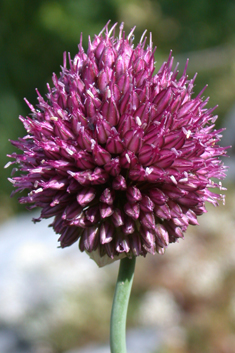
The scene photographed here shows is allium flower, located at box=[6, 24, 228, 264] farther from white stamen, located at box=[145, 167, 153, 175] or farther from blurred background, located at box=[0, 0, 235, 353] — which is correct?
blurred background, located at box=[0, 0, 235, 353]

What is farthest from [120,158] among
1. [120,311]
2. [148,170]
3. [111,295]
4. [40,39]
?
[40,39]

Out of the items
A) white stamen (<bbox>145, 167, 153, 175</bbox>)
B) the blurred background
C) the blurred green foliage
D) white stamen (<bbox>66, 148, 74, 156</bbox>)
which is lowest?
the blurred background

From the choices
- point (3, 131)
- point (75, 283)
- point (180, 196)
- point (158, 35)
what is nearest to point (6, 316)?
point (75, 283)

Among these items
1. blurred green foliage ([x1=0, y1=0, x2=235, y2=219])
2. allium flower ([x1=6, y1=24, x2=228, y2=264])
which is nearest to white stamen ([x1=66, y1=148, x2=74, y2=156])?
allium flower ([x1=6, y1=24, x2=228, y2=264])

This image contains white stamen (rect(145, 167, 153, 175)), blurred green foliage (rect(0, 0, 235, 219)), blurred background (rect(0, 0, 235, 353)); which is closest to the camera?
white stamen (rect(145, 167, 153, 175))

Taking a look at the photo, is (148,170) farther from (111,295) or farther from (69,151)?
(111,295)

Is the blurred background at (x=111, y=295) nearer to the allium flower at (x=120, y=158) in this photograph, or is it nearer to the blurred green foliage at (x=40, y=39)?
the blurred green foliage at (x=40, y=39)

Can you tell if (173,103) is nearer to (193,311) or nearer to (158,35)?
(193,311)
